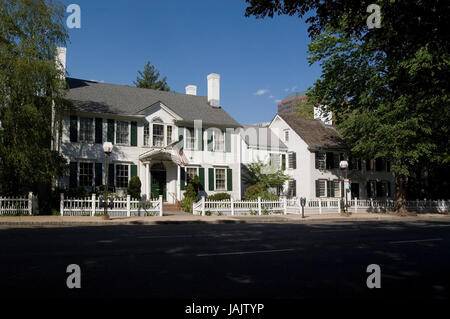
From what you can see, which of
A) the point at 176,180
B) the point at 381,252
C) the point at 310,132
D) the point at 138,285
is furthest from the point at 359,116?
the point at 138,285

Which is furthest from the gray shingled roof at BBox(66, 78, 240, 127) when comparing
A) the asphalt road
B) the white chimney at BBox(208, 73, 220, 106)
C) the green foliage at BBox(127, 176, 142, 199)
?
the asphalt road

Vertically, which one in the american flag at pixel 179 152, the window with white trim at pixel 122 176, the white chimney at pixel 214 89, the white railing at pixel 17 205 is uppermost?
the white chimney at pixel 214 89

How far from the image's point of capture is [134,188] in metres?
24.6

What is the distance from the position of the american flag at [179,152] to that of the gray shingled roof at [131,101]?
196 centimetres

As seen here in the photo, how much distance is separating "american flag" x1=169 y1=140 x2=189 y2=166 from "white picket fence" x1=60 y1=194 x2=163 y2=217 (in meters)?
3.78

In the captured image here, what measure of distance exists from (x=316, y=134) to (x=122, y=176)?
1944 centimetres

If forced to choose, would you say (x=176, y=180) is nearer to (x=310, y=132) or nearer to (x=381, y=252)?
(x=310, y=132)

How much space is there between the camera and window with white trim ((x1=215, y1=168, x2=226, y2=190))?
28.9m

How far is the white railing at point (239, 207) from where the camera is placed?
23.0 metres

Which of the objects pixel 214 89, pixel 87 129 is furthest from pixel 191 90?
pixel 87 129

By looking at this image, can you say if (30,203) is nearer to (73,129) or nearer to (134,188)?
(73,129)

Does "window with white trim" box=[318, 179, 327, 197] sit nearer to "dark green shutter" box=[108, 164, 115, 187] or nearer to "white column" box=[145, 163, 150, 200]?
"white column" box=[145, 163, 150, 200]

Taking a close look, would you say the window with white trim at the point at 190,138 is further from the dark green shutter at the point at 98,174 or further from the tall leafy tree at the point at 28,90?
the tall leafy tree at the point at 28,90

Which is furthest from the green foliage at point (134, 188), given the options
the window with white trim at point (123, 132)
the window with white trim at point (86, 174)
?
the window with white trim at point (123, 132)
